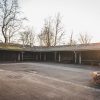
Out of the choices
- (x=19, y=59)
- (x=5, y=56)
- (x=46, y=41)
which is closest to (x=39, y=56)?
(x=19, y=59)

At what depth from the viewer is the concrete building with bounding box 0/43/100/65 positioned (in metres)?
27.0

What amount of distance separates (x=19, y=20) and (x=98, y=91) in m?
31.3

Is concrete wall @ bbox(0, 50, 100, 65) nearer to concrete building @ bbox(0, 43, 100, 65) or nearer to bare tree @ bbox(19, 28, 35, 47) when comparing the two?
concrete building @ bbox(0, 43, 100, 65)

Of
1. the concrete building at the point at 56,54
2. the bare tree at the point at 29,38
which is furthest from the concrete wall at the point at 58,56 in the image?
the bare tree at the point at 29,38

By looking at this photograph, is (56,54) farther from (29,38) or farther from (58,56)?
(29,38)

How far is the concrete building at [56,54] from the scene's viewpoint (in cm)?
2703

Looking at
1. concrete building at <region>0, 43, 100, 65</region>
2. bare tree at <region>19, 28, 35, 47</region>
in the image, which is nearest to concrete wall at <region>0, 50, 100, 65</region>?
concrete building at <region>0, 43, 100, 65</region>

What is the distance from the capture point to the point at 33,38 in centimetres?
5884

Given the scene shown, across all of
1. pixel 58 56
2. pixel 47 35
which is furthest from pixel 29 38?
pixel 58 56

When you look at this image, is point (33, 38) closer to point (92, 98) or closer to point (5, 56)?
point (5, 56)

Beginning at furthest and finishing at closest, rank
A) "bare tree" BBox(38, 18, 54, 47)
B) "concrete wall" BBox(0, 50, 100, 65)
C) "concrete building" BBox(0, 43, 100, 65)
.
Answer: "bare tree" BBox(38, 18, 54, 47), "concrete wall" BBox(0, 50, 100, 65), "concrete building" BBox(0, 43, 100, 65)

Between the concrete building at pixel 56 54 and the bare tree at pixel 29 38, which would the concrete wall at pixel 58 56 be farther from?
the bare tree at pixel 29 38

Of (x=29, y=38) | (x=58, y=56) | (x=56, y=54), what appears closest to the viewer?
(x=58, y=56)

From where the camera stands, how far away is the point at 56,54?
34.6 meters
